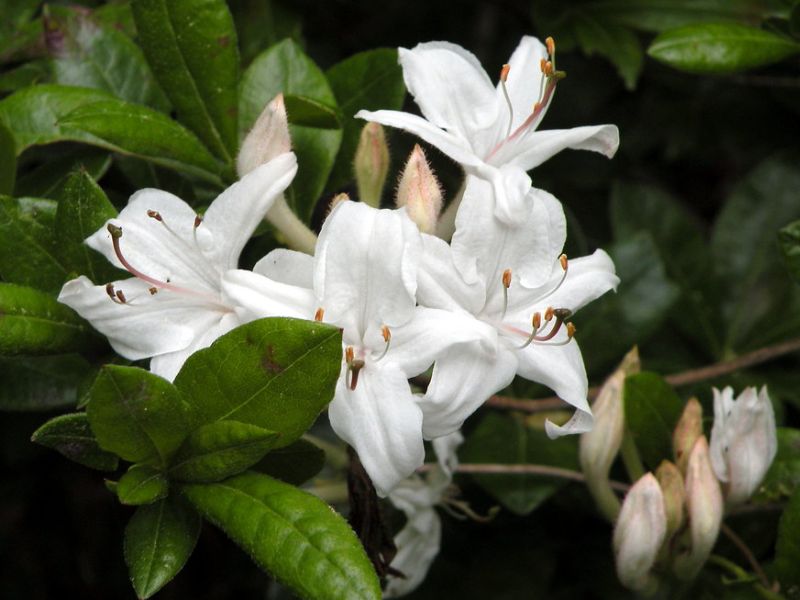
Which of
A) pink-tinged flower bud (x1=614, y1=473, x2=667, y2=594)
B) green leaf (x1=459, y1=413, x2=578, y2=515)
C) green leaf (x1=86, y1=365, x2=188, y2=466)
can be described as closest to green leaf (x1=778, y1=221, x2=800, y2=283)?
pink-tinged flower bud (x1=614, y1=473, x2=667, y2=594)

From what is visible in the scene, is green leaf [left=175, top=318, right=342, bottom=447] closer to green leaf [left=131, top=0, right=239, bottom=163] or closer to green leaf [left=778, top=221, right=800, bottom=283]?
green leaf [left=131, top=0, right=239, bottom=163]

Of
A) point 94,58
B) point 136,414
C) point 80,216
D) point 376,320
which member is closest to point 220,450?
point 136,414

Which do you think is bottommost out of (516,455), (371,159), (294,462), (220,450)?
(516,455)

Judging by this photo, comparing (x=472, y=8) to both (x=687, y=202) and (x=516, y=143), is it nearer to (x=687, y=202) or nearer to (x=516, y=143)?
(x=687, y=202)

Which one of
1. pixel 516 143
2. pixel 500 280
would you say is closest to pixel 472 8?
pixel 516 143

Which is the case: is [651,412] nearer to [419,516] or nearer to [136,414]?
[419,516]

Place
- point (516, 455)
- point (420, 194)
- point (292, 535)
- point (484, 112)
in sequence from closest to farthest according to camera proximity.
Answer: point (292, 535) → point (420, 194) → point (484, 112) → point (516, 455)

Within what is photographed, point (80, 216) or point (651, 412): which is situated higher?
point (80, 216)
